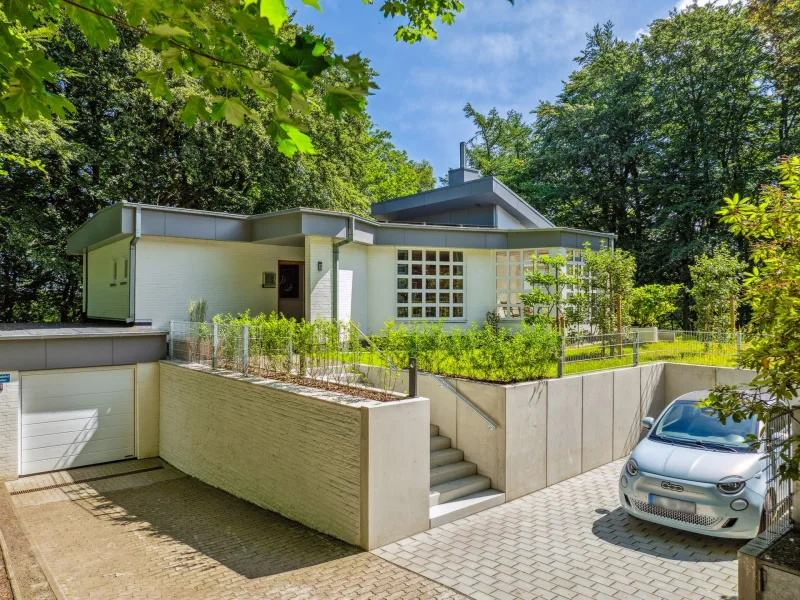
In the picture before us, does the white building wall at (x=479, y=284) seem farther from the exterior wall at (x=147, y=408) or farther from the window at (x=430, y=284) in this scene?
the exterior wall at (x=147, y=408)

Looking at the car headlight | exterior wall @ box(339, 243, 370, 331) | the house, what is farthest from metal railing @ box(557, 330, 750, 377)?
exterior wall @ box(339, 243, 370, 331)

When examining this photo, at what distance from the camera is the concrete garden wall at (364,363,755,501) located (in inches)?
307

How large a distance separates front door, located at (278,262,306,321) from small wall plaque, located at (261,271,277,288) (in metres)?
0.24

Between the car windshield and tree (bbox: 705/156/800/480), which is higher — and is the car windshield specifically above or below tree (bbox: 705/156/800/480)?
below

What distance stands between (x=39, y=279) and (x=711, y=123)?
33.2 m

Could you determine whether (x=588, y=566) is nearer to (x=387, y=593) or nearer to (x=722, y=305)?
(x=387, y=593)

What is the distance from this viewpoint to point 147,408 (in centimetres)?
1128

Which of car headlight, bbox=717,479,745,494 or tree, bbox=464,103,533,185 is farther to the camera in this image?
tree, bbox=464,103,533,185

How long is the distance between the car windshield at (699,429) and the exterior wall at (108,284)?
1156 centimetres

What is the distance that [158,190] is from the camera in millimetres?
21422

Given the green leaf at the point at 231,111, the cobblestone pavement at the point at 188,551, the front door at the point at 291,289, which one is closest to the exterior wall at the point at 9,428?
the cobblestone pavement at the point at 188,551

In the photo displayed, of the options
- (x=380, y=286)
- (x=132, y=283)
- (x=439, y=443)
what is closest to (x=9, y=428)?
(x=132, y=283)

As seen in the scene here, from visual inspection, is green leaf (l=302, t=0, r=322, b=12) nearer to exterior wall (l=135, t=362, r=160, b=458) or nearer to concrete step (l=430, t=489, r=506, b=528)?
concrete step (l=430, t=489, r=506, b=528)

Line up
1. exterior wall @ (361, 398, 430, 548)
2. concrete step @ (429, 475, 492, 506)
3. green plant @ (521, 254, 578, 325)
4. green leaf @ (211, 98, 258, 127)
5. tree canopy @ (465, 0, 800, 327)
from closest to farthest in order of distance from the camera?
1. green leaf @ (211, 98, 258, 127)
2. exterior wall @ (361, 398, 430, 548)
3. concrete step @ (429, 475, 492, 506)
4. green plant @ (521, 254, 578, 325)
5. tree canopy @ (465, 0, 800, 327)
